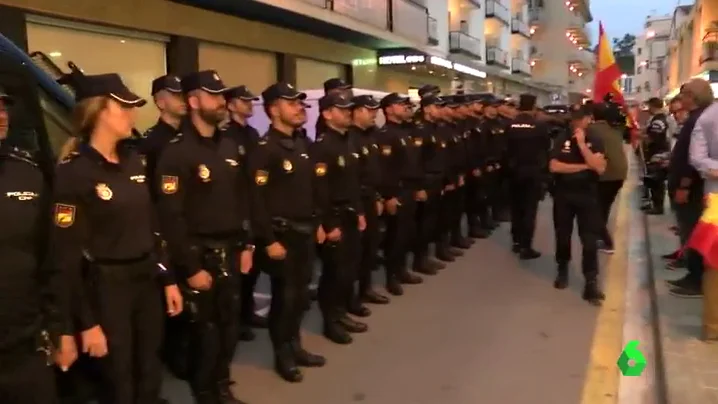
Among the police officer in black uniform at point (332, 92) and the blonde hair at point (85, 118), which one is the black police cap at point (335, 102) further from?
the blonde hair at point (85, 118)

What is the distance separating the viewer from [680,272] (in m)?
8.13

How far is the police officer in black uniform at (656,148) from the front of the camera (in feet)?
40.8

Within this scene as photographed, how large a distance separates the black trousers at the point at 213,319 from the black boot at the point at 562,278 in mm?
4471

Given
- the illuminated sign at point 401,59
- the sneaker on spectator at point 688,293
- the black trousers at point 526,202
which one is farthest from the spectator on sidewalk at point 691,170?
the illuminated sign at point 401,59

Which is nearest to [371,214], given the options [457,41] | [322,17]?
[322,17]

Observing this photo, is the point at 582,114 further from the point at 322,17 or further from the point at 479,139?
the point at 322,17

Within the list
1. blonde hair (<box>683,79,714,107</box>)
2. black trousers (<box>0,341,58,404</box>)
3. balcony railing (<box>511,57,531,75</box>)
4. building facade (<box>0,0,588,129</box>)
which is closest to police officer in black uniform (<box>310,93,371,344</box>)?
black trousers (<box>0,341,58,404</box>)

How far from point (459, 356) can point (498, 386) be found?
0.66 metres

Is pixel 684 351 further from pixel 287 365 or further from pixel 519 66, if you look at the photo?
pixel 519 66

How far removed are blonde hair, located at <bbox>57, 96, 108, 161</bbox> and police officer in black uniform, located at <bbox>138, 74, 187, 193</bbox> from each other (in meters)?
1.50

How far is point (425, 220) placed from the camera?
8570mm

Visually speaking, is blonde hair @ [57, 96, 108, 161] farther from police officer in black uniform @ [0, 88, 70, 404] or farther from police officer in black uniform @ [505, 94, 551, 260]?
police officer in black uniform @ [505, 94, 551, 260]

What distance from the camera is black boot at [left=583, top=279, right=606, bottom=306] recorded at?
732cm

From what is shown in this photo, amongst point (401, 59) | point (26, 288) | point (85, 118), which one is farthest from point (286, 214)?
point (401, 59)
